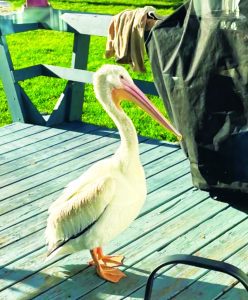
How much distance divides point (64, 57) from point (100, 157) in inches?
210

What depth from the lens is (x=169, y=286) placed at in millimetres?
3809

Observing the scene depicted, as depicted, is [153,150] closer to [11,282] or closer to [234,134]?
[234,134]

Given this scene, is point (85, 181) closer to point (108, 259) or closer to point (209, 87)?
point (108, 259)

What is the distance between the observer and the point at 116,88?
3863mm

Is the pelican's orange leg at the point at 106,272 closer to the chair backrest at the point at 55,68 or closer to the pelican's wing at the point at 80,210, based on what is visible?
the pelican's wing at the point at 80,210

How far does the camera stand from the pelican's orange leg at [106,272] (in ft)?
12.7

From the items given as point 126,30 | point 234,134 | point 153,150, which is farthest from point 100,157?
point 234,134

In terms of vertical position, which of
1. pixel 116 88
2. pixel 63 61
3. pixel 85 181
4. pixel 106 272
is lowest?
pixel 63 61

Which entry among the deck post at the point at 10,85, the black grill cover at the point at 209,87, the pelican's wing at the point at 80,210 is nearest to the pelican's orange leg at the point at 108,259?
the pelican's wing at the point at 80,210

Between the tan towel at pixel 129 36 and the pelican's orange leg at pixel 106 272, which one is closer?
A: the pelican's orange leg at pixel 106 272

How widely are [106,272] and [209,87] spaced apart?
153 centimetres

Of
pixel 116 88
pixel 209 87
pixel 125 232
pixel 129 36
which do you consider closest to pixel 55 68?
pixel 129 36

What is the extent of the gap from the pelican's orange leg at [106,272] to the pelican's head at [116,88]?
0.84 metres

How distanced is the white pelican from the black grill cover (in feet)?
3.10
